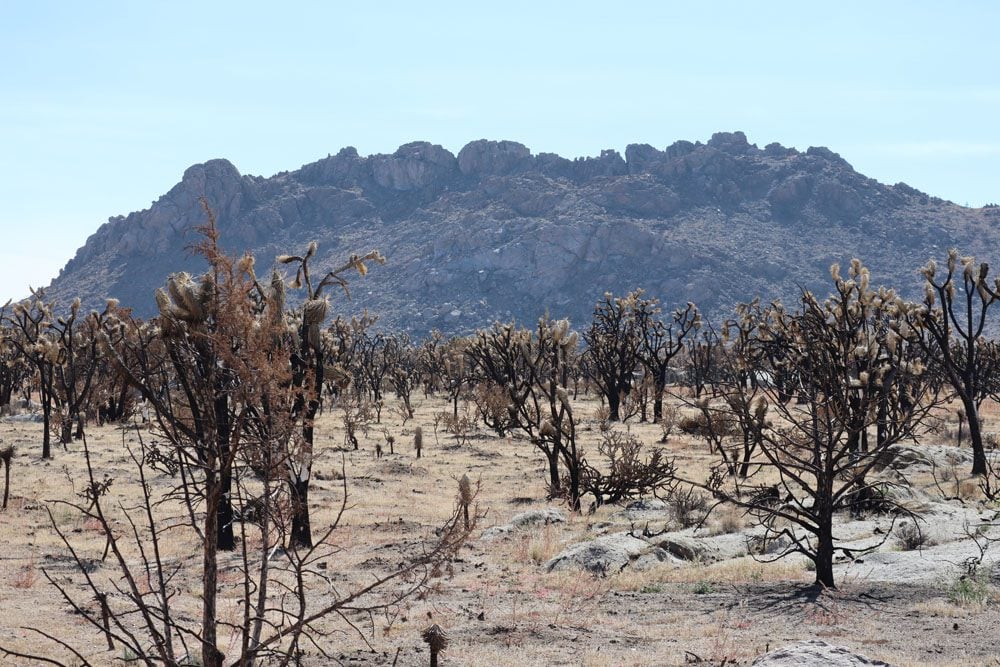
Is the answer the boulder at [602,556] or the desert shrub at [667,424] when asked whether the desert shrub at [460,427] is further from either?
the boulder at [602,556]

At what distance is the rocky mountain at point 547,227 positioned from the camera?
12888cm

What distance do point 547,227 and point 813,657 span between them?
139m

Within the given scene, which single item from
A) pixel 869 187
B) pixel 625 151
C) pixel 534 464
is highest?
pixel 625 151

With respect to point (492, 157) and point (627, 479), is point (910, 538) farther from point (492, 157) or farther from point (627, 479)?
point (492, 157)

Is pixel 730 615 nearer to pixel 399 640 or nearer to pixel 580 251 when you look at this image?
pixel 399 640

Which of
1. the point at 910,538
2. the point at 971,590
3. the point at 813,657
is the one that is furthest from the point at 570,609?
the point at 910,538

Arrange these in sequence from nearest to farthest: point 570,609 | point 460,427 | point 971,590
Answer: point 971,590
point 570,609
point 460,427

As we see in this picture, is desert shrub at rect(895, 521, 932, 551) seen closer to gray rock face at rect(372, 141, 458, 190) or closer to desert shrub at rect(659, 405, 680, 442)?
desert shrub at rect(659, 405, 680, 442)

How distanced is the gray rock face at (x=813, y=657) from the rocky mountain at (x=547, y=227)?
378ft

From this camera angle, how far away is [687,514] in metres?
14.6

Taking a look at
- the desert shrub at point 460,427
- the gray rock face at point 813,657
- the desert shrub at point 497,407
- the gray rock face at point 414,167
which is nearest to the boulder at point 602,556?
the gray rock face at point 813,657

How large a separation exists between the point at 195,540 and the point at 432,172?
6719 inches

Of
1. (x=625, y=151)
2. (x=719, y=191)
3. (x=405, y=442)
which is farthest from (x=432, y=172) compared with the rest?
(x=405, y=442)

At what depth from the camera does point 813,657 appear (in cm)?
622
